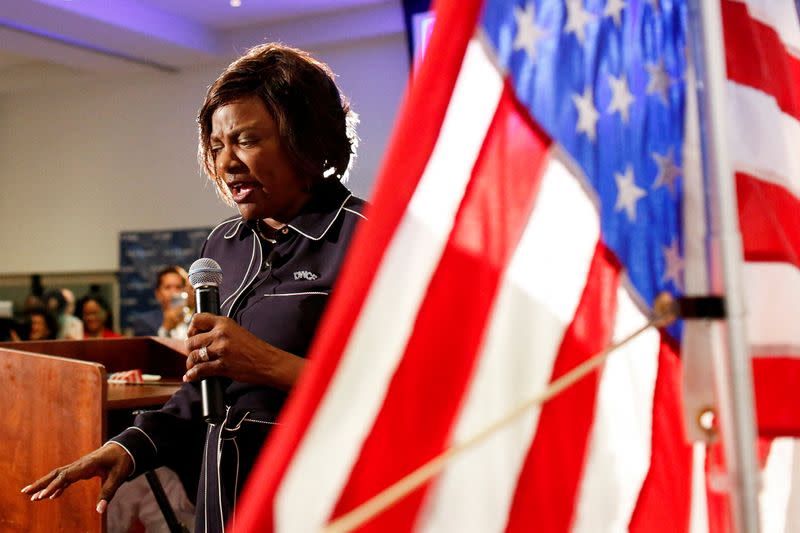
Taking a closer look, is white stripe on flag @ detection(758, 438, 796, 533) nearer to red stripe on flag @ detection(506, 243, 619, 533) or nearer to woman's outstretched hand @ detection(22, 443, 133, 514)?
red stripe on flag @ detection(506, 243, 619, 533)

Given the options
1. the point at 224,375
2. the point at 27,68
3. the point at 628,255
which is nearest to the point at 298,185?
the point at 224,375

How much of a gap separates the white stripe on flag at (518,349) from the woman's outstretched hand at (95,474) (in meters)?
0.75

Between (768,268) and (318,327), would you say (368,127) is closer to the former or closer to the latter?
(318,327)

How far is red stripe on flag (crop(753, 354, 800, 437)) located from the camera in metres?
0.90

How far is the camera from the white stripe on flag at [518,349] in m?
0.80

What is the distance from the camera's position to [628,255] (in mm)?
893

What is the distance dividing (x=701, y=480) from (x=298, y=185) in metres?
0.80

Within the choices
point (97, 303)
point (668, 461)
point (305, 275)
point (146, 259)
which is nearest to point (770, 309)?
point (668, 461)

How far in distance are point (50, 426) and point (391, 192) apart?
1795 millimetres

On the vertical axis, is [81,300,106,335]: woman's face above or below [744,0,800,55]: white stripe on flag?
below

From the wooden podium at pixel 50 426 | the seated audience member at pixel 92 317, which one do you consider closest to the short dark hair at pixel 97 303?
the seated audience member at pixel 92 317

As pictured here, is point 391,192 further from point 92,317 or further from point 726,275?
point 92,317

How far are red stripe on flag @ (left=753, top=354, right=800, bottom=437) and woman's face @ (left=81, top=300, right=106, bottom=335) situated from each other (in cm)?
726

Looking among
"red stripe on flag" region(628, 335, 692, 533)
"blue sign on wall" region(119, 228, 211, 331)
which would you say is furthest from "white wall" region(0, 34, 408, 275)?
"red stripe on flag" region(628, 335, 692, 533)
